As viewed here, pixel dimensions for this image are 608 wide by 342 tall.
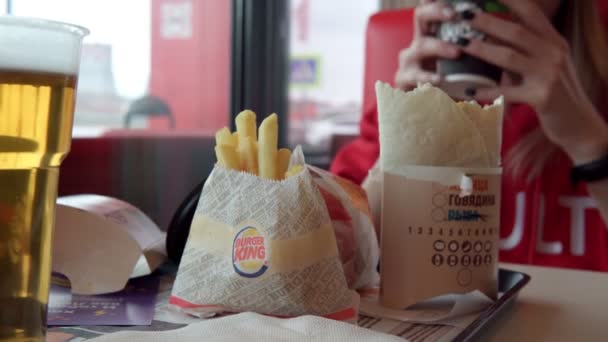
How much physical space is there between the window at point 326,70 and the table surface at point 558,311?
2432 mm

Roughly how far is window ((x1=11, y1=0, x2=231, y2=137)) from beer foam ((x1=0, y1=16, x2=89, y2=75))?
5.57 feet

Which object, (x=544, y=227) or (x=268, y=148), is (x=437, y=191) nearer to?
(x=268, y=148)

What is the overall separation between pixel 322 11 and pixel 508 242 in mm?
2241

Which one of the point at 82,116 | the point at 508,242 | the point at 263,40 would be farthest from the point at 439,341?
the point at 263,40

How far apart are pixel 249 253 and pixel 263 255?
13mm

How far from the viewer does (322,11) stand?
3.46 m

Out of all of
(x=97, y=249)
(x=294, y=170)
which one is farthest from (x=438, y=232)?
(x=97, y=249)

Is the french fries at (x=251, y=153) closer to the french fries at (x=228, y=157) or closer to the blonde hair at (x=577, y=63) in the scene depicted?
the french fries at (x=228, y=157)

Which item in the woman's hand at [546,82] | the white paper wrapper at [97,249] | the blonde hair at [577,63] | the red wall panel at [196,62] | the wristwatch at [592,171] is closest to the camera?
the white paper wrapper at [97,249]

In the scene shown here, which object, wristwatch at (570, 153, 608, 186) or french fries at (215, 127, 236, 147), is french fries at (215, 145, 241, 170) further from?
wristwatch at (570, 153, 608, 186)

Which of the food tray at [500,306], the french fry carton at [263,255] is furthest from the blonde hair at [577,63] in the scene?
the french fry carton at [263,255]

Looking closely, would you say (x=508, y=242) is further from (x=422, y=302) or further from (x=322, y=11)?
(x=322, y=11)

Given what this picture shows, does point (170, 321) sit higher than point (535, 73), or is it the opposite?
point (535, 73)

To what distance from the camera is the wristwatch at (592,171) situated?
3.93ft
